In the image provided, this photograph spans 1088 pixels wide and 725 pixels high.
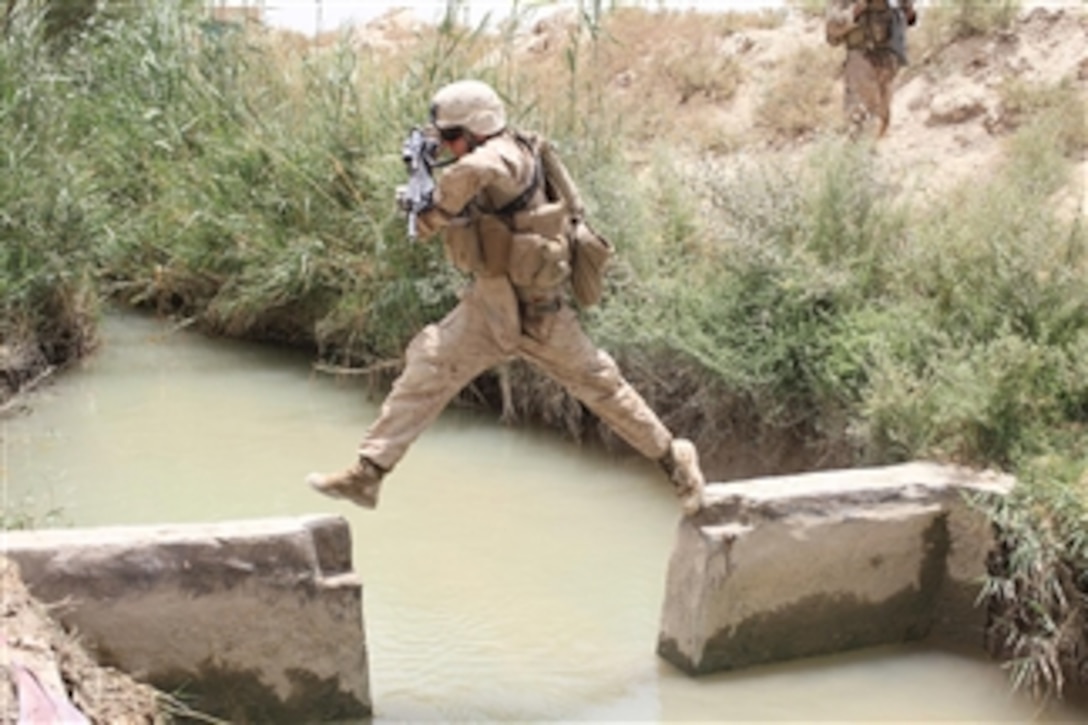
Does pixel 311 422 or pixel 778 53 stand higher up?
pixel 778 53

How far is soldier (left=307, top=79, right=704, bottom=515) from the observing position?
4973 millimetres

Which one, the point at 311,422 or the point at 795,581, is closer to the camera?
the point at 795,581

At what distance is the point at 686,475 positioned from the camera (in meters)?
5.23

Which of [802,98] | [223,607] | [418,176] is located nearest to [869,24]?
[802,98]

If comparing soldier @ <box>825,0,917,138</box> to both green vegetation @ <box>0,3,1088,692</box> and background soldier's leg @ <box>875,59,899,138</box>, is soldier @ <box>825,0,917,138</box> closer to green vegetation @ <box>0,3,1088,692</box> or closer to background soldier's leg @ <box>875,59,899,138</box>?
background soldier's leg @ <box>875,59,899,138</box>

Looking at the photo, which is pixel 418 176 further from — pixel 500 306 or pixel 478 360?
pixel 478 360

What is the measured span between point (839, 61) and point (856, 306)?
6.30 meters

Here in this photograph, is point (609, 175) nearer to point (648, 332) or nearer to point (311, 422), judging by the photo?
point (648, 332)

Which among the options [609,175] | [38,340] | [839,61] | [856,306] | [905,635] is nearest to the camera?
[905,635]

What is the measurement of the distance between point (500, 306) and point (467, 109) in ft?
2.09

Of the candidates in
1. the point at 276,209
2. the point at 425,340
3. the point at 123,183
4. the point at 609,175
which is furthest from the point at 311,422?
the point at 425,340

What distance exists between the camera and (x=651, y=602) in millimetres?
5934

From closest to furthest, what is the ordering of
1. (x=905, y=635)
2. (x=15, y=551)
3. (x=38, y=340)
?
(x=15, y=551) < (x=905, y=635) < (x=38, y=340)

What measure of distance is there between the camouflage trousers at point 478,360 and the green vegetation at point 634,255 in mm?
1366
